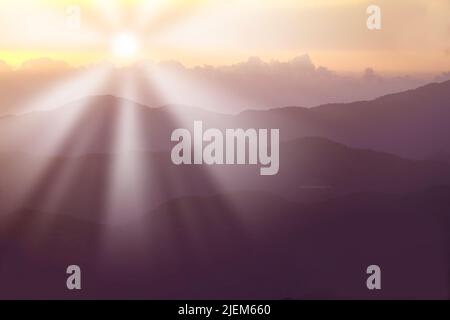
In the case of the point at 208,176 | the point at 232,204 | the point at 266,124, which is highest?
the point at 266,124

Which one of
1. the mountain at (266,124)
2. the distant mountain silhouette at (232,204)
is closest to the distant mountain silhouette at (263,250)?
the distant mountain silhouette at (232,204)

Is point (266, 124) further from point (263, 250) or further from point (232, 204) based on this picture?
point (263, 250)

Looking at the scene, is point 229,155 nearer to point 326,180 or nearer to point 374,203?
point 326,180

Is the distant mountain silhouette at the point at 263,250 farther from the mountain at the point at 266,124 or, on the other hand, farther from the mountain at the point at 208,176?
the mountain at the point at 266,124

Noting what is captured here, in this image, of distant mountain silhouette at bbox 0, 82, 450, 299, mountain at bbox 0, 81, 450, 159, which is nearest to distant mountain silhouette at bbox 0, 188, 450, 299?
distant mountain silhouette at bbox 0, 82, 450, 299

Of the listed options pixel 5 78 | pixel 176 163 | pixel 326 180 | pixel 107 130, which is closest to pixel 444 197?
pixel 326 180

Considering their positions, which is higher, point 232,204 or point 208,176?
point 208,176

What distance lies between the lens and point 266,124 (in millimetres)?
4293

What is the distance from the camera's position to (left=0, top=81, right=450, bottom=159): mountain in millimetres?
4297

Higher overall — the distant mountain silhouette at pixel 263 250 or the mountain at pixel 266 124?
the mountain at pixel 266 124

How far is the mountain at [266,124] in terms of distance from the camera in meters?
4.30

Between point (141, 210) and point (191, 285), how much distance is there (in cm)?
57

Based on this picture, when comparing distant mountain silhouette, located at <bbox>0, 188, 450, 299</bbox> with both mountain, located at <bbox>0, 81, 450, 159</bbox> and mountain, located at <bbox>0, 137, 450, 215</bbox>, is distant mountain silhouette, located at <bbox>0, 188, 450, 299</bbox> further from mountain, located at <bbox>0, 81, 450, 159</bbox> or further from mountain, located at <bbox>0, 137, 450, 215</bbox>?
mountain, located at <bbox>0, 81, 450, 159</bbox>

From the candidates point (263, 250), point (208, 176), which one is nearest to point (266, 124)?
point (208, 176)
